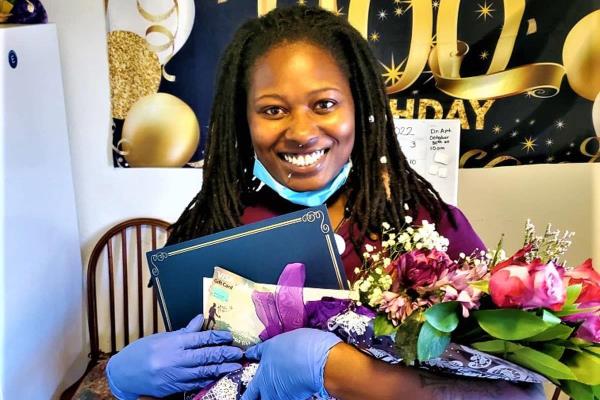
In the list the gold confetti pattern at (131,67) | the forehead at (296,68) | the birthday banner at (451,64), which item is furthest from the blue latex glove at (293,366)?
the gold confetti pattern at (131,67)

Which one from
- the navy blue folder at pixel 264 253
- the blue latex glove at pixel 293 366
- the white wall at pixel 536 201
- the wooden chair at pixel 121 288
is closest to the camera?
the blue latex glove at pixel 293 366

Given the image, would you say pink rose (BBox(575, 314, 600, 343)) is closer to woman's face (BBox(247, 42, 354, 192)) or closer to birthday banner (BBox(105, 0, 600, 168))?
woman's face (BBox(247, 42, 354, 192))

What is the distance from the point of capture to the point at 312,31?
0.92 m

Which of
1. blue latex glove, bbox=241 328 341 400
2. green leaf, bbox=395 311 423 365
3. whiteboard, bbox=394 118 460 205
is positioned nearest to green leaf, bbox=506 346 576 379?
green leaf, bbox=395 311 423 365

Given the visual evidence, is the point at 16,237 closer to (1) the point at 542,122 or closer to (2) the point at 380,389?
(2) the point at 380,389

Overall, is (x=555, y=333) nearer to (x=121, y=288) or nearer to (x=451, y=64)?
(x=451, y=64)

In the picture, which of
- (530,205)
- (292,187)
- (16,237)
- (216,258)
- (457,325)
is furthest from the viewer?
(530,205)

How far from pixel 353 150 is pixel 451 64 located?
892 millimetres

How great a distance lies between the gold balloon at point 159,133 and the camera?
6.20 feet

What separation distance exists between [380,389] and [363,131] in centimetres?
52

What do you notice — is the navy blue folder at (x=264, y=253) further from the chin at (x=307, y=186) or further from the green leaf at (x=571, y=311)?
the green leaf at (x=571, y=311)

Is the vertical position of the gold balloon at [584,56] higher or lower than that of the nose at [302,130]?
higher

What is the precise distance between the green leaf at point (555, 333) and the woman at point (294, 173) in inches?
9.5

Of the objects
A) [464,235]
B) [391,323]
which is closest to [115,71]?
[464,235]
